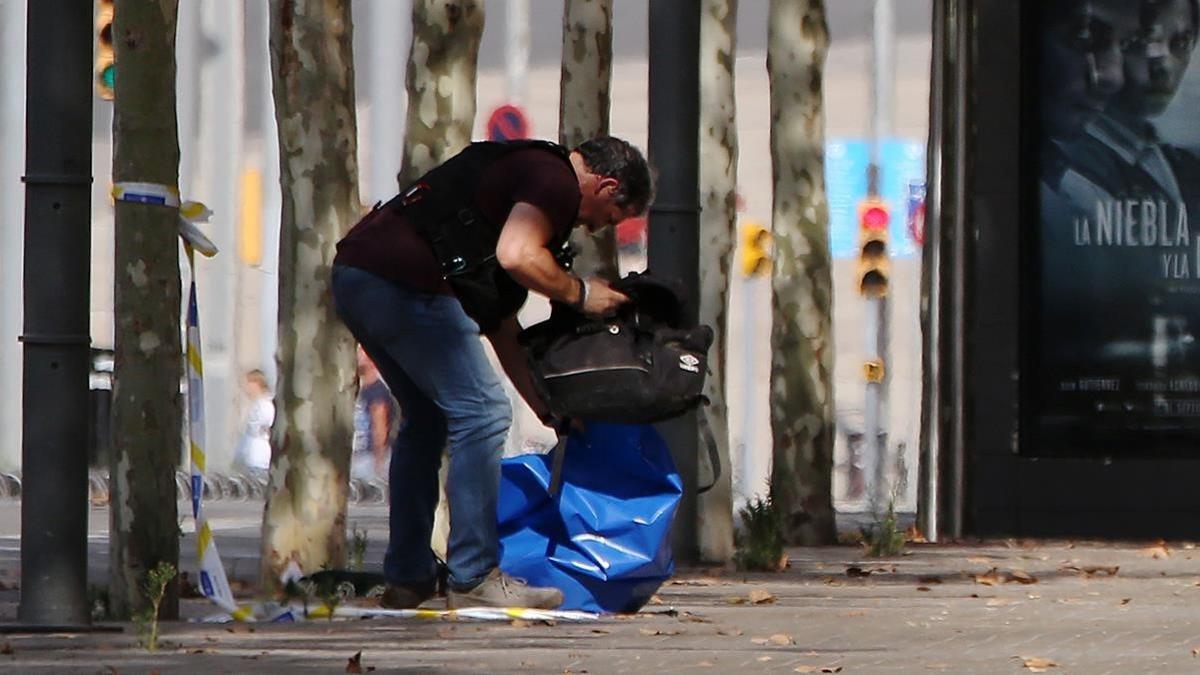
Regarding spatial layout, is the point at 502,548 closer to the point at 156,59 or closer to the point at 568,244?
the point at 568,244

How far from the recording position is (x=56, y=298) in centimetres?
843

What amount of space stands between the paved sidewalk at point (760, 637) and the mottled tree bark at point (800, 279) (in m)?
3.78

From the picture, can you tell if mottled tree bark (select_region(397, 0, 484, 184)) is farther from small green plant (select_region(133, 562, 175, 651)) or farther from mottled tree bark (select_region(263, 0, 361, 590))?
small green plant (select_region(133, 562, 175, 651))

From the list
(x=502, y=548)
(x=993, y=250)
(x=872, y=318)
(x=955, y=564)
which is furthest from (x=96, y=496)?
(x=502, y=548)

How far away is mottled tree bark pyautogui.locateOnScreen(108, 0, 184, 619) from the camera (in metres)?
9.11

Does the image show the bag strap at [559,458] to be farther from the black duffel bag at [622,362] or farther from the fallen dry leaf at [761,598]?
the fallen dry leaf at [761,598]

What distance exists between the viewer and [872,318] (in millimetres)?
27094

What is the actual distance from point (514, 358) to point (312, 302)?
221cm

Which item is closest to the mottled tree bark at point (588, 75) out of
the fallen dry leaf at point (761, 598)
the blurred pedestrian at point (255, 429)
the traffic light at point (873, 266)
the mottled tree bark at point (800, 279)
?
the mottled tree bark at point (800, 279)

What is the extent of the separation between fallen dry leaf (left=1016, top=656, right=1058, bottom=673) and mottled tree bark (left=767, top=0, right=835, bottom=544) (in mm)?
7666

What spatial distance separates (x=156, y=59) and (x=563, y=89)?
4.75 meters

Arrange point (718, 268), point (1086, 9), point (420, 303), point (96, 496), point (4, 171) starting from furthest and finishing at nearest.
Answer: point (4, 171) → point (96, 496) → point (1086, 9) → point (718, 268) → point (420, 303)

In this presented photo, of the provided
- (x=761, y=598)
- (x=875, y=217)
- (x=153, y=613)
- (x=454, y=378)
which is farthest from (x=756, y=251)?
(x=153, y=613)

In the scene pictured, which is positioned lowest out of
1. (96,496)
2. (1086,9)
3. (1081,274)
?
(96,496)
